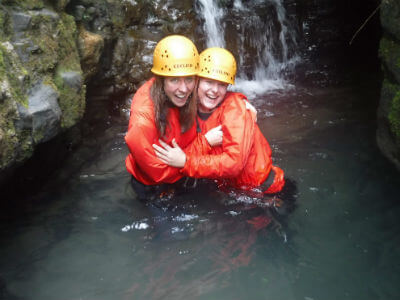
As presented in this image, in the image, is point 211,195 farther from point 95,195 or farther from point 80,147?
point 80,147

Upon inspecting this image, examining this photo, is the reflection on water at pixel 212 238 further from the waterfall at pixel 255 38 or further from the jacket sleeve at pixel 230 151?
the waterfall at pixel 255 38

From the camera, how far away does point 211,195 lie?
4395 mm

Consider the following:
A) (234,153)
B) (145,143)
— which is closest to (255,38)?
(234,153)

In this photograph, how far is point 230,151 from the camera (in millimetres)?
3486

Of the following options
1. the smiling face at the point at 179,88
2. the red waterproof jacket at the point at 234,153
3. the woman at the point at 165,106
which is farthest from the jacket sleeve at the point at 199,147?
Result: the smiling face at the point at 179,88

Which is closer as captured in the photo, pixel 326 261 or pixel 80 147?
pixel 326 261

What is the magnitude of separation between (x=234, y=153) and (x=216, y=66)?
0.93 m

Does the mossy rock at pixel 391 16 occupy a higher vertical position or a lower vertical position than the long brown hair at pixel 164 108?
higher

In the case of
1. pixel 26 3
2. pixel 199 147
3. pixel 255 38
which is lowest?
pixel 199 147

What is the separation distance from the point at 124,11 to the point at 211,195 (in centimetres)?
376

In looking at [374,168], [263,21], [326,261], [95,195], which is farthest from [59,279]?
[263,21]

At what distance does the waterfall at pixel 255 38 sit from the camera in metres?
7.36

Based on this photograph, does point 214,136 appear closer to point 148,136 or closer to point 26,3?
point 148,136

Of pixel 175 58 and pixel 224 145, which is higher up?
pixel 175 58
